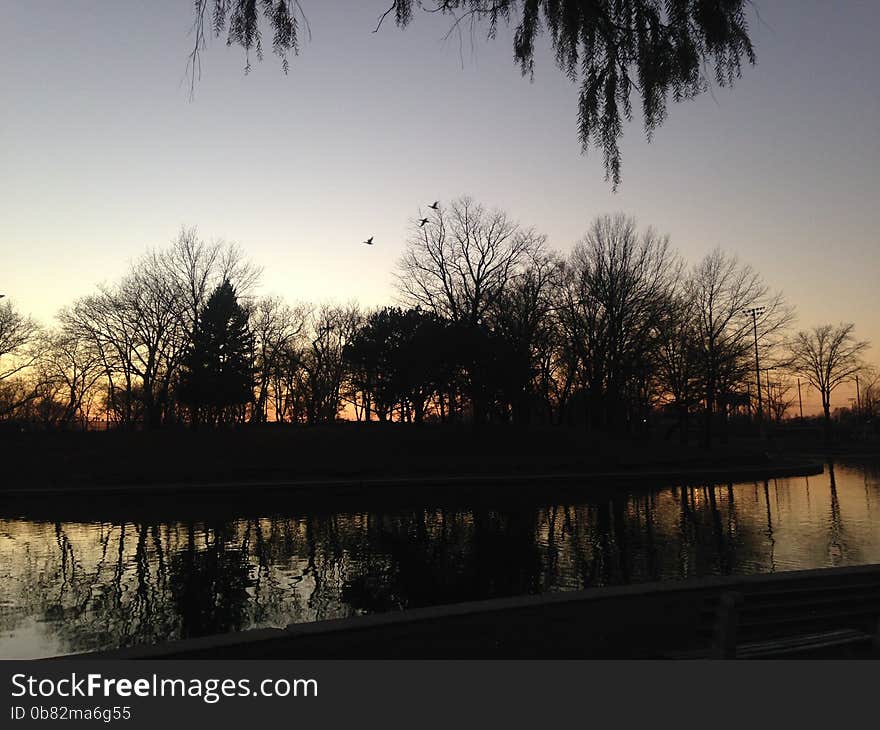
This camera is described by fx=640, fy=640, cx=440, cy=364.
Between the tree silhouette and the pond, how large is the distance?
28.3 m

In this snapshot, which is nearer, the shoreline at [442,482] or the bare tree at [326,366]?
the shoreline at [442,482]

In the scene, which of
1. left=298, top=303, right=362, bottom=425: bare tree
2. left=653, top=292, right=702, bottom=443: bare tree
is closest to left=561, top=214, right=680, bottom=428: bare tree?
left=653, top=292, right=702, bottom=443: bare tree

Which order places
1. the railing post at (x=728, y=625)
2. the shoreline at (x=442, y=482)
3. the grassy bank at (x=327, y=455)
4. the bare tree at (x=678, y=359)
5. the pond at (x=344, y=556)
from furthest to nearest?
the bare tree at (x=678, y=359) → the grassy bank at (x=327, y=455) → the shoreline at (x=442, y=482) → the pond at (x=344, y=556) → the railing post at (x=728, y=625)

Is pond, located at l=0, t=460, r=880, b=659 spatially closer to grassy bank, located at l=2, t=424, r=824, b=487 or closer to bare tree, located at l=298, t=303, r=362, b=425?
grassy bank, located at l=2, t=424, r=824, b=487

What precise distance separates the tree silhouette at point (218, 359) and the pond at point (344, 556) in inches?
1114

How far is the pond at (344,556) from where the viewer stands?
9.05 m

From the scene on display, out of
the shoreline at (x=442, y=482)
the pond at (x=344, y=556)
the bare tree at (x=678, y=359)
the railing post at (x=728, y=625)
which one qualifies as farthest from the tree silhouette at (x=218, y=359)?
the railing post at (x=728, y=625)

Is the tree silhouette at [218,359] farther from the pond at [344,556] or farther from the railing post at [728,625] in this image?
the railing post at [728,625]

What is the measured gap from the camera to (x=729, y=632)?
177 inches

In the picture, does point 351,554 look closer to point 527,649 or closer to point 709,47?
point 527,649

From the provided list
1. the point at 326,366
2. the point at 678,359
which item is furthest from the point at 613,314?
the point at 326,366

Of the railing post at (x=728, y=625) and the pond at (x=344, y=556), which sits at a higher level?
the railing post at (x=728, y=625)

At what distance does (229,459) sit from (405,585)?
26.5 m

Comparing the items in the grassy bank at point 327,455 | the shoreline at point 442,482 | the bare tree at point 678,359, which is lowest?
the shoreline at point 442,482
